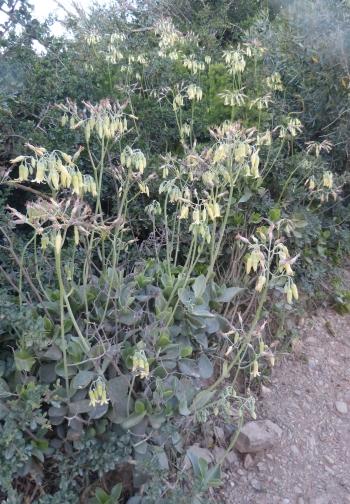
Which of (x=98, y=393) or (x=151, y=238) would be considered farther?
(x=151, y=238)

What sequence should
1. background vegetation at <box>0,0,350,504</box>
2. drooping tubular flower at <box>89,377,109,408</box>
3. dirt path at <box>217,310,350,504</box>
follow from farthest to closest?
dirt path at <box>217,310,350,504</box> < background vegetation at <box>0,0,350,504</box> < drooping tubular flower at <box>89,377,109,408</box>

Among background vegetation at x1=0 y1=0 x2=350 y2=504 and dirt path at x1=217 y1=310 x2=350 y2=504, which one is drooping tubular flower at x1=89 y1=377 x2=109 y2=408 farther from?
dirt path at x1=217 y1=310 x2=350 y2=504

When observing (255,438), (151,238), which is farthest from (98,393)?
(151,238)

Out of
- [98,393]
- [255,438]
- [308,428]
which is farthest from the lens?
[308,428]

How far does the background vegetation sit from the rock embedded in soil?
72 mm

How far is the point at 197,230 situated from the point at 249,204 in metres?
1.32

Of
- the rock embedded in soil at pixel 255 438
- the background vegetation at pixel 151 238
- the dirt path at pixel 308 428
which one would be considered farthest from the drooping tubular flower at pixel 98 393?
the rock embedded in soil at pixel 255 438

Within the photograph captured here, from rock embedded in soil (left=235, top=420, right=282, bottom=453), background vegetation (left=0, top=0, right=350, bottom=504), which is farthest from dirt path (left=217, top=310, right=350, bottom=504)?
background vegetation (left=0, top=0, right=350, bottom=504)

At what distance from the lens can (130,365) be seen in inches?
94.7

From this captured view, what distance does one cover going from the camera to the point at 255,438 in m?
2.89

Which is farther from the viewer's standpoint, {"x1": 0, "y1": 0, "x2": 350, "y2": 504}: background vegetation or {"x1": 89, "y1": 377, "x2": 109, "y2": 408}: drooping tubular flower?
{"x1": 0, "y1": 0, "x2": 350, "y2": 504}: background vegetation

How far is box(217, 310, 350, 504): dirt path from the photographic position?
2.79m

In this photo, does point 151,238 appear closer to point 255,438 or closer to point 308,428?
point 255,438

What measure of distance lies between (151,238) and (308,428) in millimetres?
1388
